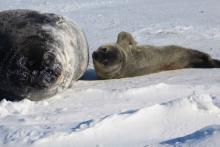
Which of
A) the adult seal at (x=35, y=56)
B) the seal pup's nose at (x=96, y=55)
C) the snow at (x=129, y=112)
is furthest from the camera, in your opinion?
the seal pup's nose at (x=96, y=55)

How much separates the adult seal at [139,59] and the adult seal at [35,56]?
708 mm

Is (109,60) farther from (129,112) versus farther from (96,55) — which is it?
(129,112)

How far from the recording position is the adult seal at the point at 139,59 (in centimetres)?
620

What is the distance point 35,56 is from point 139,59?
2.03 m

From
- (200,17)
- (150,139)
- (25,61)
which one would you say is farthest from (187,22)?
(150,139)

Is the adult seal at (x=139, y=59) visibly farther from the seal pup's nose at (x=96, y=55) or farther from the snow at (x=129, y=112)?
the snow at (x=129, y=112)

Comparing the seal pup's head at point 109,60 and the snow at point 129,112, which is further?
the seal pup's head at point 109,60

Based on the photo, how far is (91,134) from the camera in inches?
140

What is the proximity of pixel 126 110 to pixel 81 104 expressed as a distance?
1.88 ft

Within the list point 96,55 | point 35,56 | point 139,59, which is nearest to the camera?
point 35,56

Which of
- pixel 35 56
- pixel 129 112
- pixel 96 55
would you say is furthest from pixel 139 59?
pixel 129 112

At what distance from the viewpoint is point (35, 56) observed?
188 inches

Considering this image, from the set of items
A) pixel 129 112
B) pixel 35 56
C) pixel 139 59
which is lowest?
pixel 139 59

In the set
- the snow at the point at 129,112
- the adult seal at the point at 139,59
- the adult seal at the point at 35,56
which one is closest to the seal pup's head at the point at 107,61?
the adult seal at the point at 139,59
